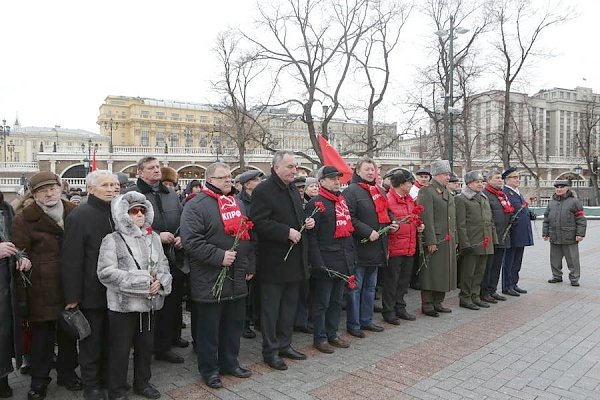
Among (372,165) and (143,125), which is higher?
(143,125)

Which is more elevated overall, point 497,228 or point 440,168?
point 440,168

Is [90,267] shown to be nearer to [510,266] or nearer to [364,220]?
[364,220]

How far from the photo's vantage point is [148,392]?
4191 mm

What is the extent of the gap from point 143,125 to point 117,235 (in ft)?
314

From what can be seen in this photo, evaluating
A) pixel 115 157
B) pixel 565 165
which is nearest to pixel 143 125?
pixel 115 157

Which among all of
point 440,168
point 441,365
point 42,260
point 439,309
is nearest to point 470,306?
point 439,309

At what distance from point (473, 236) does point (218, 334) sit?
4.57 m

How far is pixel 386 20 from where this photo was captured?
26312mm

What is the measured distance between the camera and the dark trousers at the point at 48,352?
4.21 meters

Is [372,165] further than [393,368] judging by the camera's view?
Yes

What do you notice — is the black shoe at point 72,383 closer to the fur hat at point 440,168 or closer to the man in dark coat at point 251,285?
the man in dark coat at point 251,285

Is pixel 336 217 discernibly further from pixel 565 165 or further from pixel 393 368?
pixel 565 165

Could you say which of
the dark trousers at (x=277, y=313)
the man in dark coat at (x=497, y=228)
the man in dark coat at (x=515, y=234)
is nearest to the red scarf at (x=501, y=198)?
the man in dark coat at (x=497, y=228)

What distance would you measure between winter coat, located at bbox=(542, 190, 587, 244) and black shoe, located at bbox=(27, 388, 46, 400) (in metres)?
9.13
